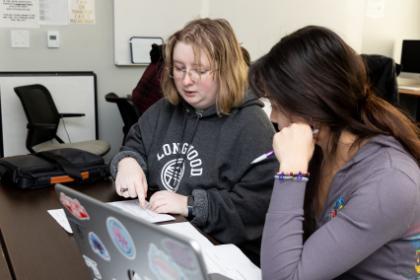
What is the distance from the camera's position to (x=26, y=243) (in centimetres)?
112

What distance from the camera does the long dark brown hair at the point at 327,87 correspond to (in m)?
0.96

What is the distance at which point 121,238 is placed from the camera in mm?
648

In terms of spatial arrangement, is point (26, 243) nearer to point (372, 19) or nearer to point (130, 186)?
point (130, 186)

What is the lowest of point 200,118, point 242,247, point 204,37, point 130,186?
point 242,247

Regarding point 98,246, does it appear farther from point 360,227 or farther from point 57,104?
point 57,104

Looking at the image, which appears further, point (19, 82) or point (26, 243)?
point (19, 82)

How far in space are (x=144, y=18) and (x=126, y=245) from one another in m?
3.31

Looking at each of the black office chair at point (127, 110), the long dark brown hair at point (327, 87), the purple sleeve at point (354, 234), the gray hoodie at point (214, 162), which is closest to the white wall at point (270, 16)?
the black office chair at point (127, 110)

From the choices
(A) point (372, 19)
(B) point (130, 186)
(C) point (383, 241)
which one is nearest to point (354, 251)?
(C) point (383, 241)

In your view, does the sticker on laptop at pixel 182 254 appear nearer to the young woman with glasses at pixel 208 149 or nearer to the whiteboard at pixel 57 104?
the young woman with glasses at pixel 208 149

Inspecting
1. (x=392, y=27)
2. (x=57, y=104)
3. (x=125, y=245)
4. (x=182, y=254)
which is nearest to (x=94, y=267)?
(x=125, y=245)

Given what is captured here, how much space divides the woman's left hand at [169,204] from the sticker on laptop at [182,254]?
2.42 ft

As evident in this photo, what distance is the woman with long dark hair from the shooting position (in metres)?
0.90

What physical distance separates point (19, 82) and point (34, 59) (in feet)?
0.64
